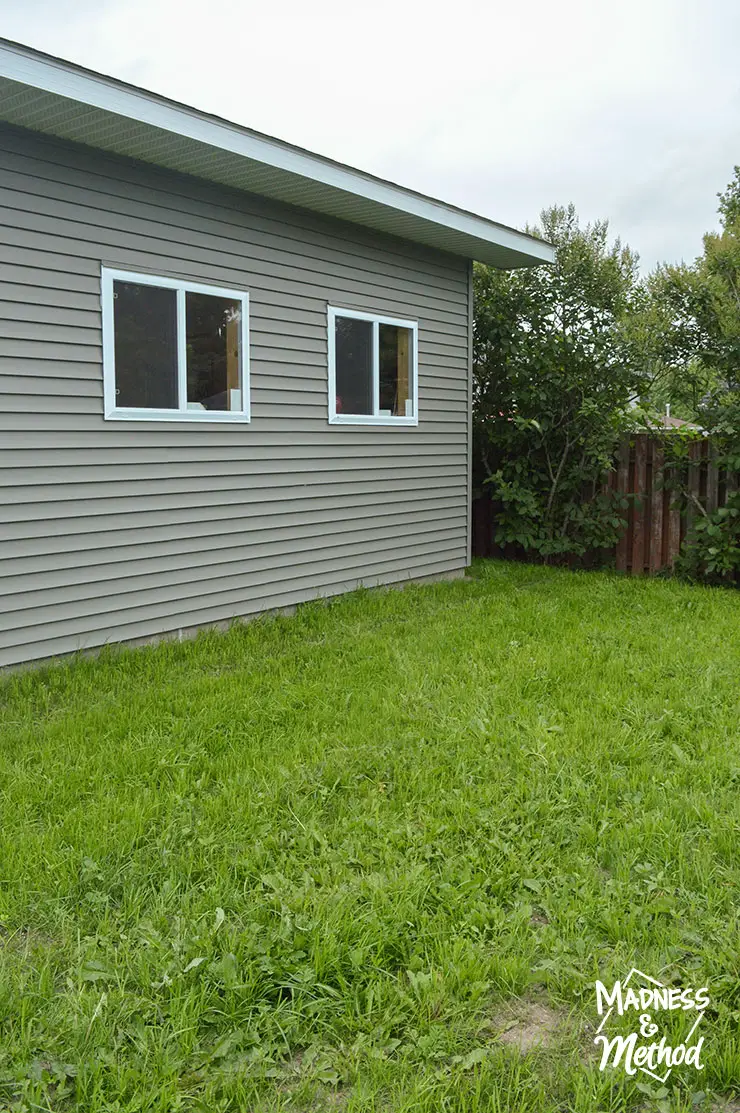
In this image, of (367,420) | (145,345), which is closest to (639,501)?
(367,420)

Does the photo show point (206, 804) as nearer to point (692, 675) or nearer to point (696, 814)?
point (696, 814)

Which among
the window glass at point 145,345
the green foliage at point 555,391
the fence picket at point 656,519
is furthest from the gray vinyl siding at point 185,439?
the fence picket at point 656,519

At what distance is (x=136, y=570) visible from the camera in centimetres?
566

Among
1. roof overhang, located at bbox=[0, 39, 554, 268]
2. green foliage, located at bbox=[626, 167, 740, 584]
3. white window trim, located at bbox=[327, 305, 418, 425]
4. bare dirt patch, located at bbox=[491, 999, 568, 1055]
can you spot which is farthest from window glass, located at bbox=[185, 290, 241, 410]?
bare dirt patch, located at bbox=[491, 999, 568, 1055]

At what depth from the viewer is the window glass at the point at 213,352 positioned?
5.88 m

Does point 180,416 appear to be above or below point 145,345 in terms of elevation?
below

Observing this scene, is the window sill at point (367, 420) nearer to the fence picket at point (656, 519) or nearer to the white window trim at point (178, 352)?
the white window trim at point (178, 352)

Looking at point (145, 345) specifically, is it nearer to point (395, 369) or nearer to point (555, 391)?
point (395, 369)

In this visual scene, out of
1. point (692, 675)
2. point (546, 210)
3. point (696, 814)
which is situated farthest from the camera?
point (546, 210)

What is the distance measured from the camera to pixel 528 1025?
2105 millimetres

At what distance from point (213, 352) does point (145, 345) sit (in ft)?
1.91

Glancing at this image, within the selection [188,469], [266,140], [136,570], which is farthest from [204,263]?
[136,570]

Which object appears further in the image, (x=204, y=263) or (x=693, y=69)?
(x=693, y=69)

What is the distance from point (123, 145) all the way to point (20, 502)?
2184 millimetres
